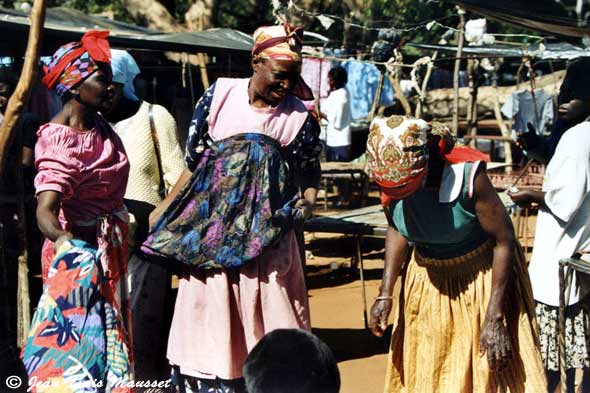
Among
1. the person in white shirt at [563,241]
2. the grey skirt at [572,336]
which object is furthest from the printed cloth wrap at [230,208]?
the grey skirt at [572,336]

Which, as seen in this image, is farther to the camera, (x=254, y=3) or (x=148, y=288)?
(x=254, y=3)

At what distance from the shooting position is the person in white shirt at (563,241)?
3.86m

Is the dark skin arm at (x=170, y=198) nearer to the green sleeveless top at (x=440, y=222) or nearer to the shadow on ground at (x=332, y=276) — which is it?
the green sleeveless top at (x=440, y=222)

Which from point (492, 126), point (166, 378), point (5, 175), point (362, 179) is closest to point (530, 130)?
point (166, 378)

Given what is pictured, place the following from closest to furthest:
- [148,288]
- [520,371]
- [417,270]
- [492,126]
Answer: [520,371], [417,270], [148,288], [492,126]

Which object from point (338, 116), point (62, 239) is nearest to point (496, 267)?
point (62, 239)

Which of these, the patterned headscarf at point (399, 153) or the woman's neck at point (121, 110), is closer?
the patterned headscarf at point (399, 153)

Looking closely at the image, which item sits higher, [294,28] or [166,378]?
[294,28]

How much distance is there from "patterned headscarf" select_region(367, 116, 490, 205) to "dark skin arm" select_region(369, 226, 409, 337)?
1.26 ft

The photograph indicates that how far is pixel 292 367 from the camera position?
249 centimetres

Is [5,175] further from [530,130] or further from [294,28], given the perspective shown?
[530,130]

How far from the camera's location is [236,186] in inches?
136

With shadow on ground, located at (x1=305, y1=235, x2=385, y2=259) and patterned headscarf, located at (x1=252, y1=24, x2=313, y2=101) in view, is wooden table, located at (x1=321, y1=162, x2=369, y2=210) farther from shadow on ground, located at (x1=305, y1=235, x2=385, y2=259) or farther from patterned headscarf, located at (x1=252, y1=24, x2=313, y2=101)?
patterned headscarf, located at (x1=252, y1=24, x2=313, y2=101)

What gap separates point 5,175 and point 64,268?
1708 millimetres
